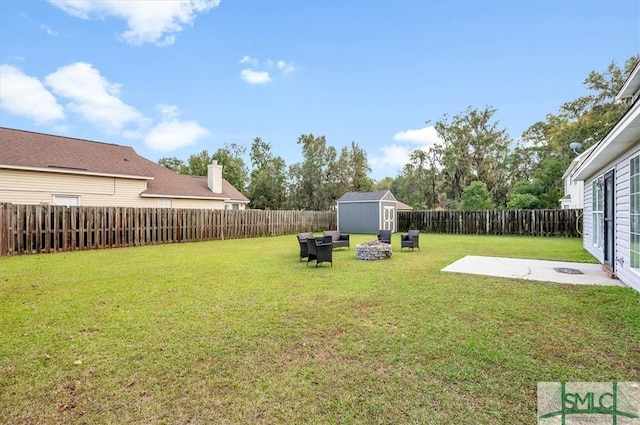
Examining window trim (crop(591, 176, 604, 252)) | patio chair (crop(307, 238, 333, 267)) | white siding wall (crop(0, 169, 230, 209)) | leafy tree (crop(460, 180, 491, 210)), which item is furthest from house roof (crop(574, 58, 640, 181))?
white siding wall (crop(0, 169, 230, 209))

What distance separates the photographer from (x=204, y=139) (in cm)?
3525

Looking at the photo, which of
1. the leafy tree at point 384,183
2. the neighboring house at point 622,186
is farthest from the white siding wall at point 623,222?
the leafy tree at point 384,183

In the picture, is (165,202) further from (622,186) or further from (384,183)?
(384,183)

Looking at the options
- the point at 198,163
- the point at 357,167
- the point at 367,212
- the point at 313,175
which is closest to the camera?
the point at 367,212

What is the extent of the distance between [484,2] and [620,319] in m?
12.1

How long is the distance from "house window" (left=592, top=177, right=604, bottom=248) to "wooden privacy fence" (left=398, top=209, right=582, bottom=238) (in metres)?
8.34

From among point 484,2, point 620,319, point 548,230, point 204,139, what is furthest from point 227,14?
point 204,139

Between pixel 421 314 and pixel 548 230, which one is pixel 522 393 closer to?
pixel 421 314

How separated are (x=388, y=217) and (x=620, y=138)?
17770 mm

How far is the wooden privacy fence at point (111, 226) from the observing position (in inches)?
401

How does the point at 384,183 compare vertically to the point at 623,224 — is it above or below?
above

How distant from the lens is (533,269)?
24.2 feet

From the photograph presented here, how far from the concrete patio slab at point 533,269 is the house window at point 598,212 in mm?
1118

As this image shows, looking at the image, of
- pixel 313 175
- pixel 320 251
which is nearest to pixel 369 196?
pixel 313 175
